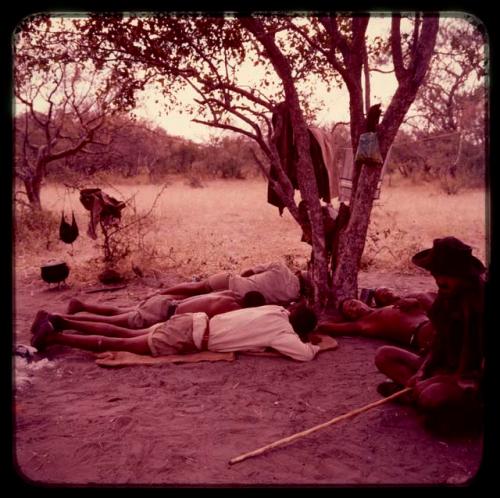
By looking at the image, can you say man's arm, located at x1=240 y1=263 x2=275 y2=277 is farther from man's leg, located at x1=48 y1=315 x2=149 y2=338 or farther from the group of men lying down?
man's leg, located at x1=48 y1=315 x2=149 y2=338

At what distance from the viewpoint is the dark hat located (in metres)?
2.93

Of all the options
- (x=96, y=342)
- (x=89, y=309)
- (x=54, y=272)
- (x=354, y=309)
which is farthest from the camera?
(x=54, y=272)

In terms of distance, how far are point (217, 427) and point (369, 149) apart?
288 cm

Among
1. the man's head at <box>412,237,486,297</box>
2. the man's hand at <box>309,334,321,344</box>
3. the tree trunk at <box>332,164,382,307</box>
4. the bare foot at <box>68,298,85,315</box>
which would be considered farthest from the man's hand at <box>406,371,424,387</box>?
the bare foot at <box>68,298,85,315</box>

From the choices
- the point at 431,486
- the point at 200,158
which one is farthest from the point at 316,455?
the point at 200,158

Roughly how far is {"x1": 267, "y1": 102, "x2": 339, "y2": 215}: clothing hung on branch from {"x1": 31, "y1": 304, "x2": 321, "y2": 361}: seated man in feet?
6.00

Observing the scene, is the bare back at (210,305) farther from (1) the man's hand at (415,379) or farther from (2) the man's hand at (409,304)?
(1) the man's hand at (415,379)

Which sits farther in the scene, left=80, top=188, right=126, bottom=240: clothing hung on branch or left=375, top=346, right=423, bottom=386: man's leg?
left=80, top=188, right=126, bottom=240: clothing hung on branch

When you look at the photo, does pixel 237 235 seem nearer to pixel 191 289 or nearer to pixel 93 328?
pixel 191 289

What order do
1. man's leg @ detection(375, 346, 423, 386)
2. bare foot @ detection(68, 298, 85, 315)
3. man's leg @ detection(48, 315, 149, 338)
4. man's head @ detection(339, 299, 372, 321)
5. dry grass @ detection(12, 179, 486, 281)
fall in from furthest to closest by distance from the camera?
dry grass @ detection(12, 179, 486, 281) < bare foot @ detection(68, 298, 85, 315) < man's head @ detection(339, 299, 372, 321) < man's leg @ detection(48, 315, 149, 338) < man's leg @ detection(375, 346, 423, 386)

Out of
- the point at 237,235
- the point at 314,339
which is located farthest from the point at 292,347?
the point at 237,235

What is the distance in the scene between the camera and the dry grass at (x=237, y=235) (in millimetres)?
7629

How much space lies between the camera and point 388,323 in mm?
4562

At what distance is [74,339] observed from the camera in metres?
4.34
